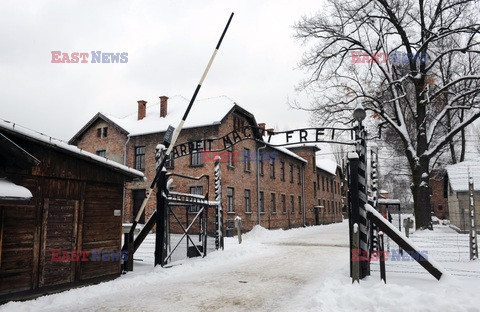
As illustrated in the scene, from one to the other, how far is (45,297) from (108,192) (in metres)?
2.83

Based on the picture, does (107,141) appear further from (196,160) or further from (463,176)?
(463,176)

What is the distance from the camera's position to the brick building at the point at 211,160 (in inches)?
956

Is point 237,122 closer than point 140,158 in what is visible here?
Yes

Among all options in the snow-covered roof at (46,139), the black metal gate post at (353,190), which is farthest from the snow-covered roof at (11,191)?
the black metal gate post at (353,190)

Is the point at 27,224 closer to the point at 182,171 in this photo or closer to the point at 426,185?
the point at 182,171

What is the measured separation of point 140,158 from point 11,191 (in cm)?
2107

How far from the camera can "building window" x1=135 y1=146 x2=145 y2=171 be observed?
2678 centimetres

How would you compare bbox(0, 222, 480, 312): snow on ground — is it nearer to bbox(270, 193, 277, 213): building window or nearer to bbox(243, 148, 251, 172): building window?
bbox(243, 148, 251, 172): building window

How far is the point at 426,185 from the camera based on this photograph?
65.5ft

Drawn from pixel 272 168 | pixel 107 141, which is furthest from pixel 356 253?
pixel 107 141

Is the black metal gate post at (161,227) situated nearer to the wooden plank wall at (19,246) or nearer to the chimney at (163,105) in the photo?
the wooden plank wall at (19,246)

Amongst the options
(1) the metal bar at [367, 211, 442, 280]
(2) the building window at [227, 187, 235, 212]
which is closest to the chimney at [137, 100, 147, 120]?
(2) the building window at [227, 187, 235, 212]

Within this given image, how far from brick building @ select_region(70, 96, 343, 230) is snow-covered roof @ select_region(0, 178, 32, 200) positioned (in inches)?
599

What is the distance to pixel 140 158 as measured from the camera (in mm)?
26969
